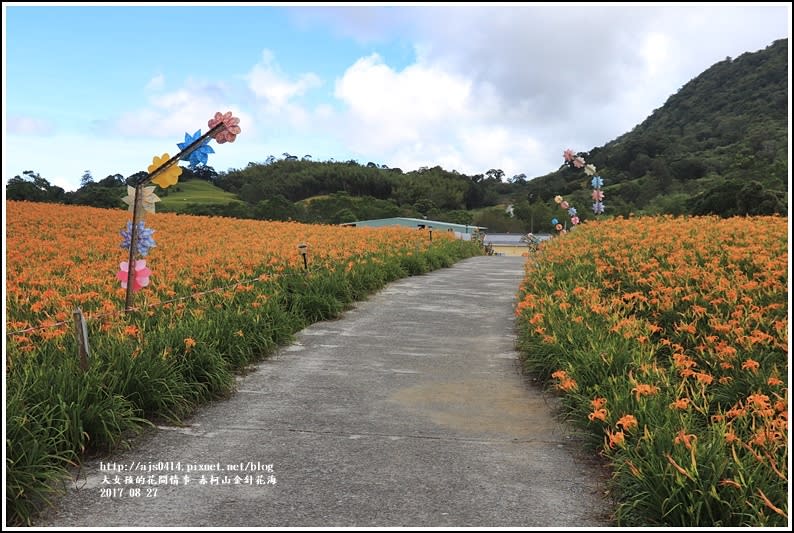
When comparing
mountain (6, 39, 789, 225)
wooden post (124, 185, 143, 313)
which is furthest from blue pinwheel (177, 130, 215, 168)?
mountain (6, 39, 789, 225)

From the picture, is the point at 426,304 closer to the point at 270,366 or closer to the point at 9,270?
the point at 270,366

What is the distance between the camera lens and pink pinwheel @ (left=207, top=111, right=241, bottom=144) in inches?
201

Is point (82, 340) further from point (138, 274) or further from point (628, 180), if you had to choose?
→ point (628, 180)

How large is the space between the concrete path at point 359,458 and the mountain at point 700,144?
41.6 metres

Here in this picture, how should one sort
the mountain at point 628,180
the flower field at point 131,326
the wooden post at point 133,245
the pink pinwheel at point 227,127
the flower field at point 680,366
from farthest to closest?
1. the mountain at point 628,180
2. the wooden post at point 133,245
3. the pink pinwheel at point 227,127
4. the flower field at point 131,326
5. the flower field at point 680,366

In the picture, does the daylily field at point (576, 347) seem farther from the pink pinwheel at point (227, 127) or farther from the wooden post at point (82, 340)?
the pink pinwheel at point (227, 127)

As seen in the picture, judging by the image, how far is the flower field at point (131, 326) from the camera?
11.4 feet

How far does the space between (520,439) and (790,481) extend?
6.15ft

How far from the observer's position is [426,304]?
31.9 ft

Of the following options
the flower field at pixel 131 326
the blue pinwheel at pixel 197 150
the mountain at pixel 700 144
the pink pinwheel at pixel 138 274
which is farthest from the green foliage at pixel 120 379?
the mountain at pixel 700 144

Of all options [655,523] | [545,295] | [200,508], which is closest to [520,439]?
[655,523]

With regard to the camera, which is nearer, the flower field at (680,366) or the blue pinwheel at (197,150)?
the flower field at (680,366)

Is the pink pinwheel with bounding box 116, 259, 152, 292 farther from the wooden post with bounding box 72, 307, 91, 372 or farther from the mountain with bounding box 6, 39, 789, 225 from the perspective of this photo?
Result: the mountain with bounding box 6, 39, 789, 225

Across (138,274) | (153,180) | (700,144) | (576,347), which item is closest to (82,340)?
(138,274)
